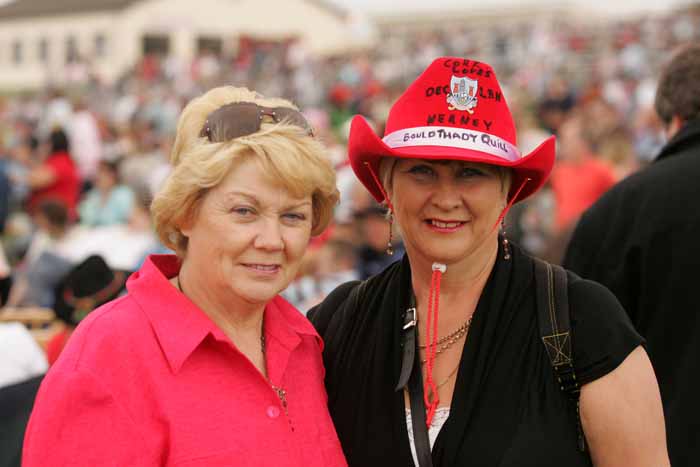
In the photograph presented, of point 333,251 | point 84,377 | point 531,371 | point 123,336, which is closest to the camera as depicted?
point 84,377

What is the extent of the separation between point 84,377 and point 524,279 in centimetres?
117

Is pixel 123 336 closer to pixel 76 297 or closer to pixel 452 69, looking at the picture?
pixel 452 69

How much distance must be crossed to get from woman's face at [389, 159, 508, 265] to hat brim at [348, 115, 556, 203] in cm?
6

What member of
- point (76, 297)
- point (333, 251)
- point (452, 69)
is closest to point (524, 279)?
point (452, 69)

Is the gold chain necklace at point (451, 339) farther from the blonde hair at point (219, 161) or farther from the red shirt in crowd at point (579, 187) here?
the red shirt in crowd at point (579, 187)

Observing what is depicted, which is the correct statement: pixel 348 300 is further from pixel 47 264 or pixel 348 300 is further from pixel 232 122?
pixel 47 264

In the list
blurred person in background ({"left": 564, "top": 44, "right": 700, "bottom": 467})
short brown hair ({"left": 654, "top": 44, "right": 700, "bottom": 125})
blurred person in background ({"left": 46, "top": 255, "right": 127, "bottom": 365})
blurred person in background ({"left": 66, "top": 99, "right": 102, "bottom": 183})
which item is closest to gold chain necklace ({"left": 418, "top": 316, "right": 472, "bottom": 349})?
blurred person in background ({"left": 564, "top": 44, "right": 700, "bottom": 467})

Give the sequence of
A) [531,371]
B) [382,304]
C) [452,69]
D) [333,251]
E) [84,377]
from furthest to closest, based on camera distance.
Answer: [333,251] < [382,304] < [452,69] < [531,371] < [84,377]

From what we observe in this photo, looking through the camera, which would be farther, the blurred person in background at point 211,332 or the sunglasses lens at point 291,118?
the sunglasses lens at point 291,118

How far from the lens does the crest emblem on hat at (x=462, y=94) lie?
2.46m

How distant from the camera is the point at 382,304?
8.79 ft

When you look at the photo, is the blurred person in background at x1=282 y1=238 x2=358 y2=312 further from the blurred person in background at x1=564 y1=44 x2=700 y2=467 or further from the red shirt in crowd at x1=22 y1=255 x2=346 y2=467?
the red shirt in crowd at x1=22 y1=255 x2=346 y2=467

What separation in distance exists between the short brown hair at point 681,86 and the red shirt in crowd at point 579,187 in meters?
3.91

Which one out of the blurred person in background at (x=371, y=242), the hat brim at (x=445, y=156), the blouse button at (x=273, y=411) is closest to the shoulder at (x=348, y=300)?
the hat brim at (x=445, y=156)
